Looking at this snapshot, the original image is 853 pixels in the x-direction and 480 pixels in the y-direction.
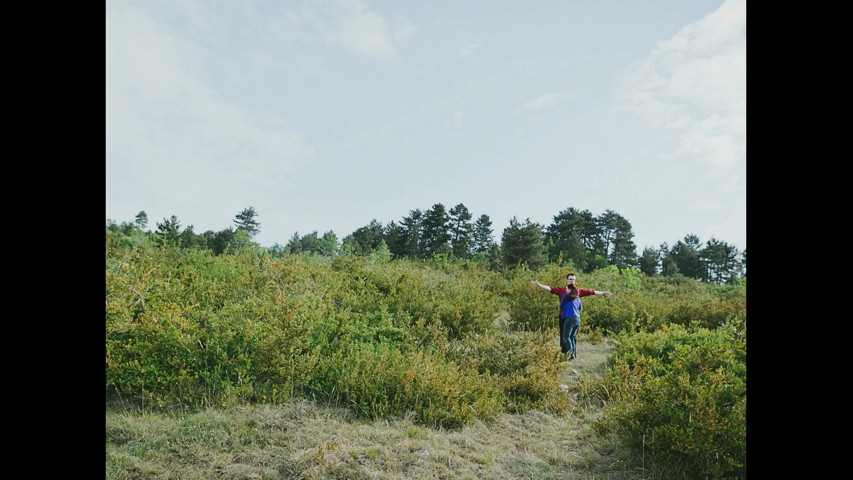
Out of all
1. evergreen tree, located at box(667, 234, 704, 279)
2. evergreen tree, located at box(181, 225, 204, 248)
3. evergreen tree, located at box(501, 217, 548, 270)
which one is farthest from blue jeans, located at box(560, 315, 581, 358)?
evergreen tree, located at box(667, 234, 704, 279)

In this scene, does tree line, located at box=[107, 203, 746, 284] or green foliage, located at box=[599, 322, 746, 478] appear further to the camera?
tree line, located at box=[107, 203, 746, 284]

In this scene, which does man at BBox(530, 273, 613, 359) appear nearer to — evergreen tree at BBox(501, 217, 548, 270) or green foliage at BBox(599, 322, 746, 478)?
green foliage at BBox(599, 322, 746, 478)

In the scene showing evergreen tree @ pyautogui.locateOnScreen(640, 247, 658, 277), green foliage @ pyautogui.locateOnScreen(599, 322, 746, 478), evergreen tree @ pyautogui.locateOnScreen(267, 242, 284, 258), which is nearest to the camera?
green foliage @ pyautogui.locateOnScreen(599, 322, 746, 478)

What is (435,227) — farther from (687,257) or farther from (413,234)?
(687,257)

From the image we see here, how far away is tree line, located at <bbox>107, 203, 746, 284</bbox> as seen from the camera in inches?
538

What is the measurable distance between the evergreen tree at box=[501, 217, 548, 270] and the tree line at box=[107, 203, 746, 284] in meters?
0.04

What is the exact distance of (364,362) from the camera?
5586 mm

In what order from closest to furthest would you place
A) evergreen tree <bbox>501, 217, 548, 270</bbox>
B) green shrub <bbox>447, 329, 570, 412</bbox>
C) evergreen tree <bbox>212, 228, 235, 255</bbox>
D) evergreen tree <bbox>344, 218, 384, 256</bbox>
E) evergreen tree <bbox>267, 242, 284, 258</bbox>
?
green shrub <bbox>447, 329, 570, 412</bbox> → evergreen tree <bbox>267, 242, 284, 258</bbox> → evergreen tree <bbox>212, 228, 235, 255</bbox> → evergreen tree <bbox>501, 217, 548, 270</bbox> → evergreen tree <bbox>344, 218, 384, 256</bbox>

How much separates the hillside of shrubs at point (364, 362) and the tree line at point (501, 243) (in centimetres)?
310

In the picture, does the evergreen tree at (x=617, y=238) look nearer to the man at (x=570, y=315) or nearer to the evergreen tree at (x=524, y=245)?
the evergreen tree at (x=524, y=245)

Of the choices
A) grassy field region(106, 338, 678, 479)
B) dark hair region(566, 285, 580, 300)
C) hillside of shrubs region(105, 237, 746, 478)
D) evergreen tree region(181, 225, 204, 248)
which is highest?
evergreen tree region(181, 225, 204, 248)

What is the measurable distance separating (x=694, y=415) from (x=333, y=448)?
3165mm

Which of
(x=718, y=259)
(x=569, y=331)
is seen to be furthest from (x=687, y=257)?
(x=569, y=331)
